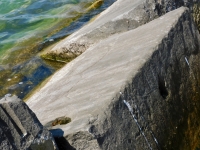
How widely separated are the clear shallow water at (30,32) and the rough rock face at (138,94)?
2.47m

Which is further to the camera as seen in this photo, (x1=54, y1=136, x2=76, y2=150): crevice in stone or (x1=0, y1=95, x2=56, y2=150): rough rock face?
(x1=54, y1=136, x2=76, y2=150): crevice in stone

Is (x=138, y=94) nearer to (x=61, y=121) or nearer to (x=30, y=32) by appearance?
(x=61, y=121)

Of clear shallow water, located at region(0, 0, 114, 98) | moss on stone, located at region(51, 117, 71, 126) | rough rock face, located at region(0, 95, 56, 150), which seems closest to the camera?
rough rock face, located at region(0, 95, 56, 150)

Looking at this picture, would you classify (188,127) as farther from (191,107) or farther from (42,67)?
(42,67)

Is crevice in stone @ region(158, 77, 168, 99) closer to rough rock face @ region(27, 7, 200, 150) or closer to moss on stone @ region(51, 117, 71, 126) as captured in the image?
rough rock face @ region(27, 7, 200, 150)

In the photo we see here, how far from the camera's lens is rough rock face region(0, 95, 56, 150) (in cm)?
236

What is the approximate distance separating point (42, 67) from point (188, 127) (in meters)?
3.72

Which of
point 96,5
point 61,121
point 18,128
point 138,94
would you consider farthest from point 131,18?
point 96,5

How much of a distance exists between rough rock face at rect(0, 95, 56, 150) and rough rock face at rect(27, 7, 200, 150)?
25 cm

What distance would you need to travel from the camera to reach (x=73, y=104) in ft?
10.4

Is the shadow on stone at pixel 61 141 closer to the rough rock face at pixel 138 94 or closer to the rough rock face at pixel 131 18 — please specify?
the rough rock face at pixel 138 94

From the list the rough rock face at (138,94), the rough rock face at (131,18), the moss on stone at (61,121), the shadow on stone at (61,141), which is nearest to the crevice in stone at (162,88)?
the rough rock face at (138,94)

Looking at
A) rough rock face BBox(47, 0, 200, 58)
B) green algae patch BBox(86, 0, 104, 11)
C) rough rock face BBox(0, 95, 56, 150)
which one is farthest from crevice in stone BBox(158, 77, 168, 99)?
green algae patch BBox(86, 0, 104, 11)

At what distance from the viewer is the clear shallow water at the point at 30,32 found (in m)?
6.57
